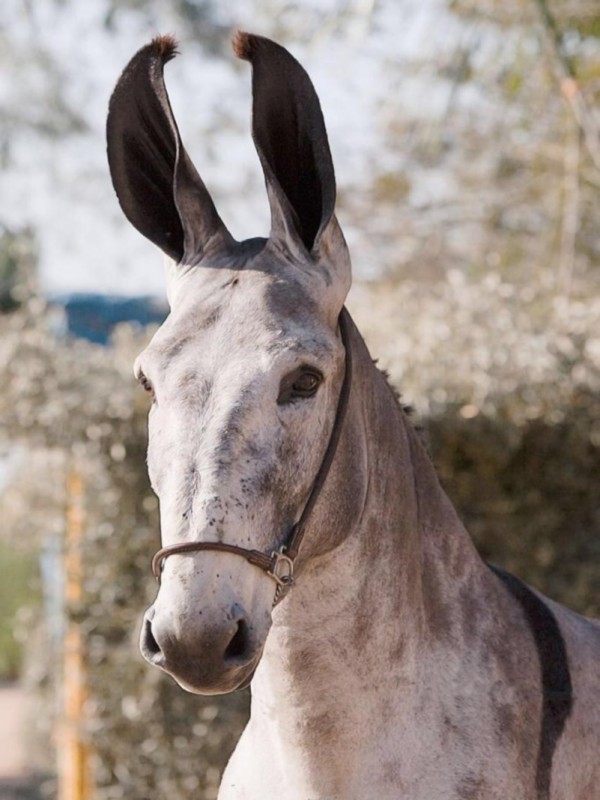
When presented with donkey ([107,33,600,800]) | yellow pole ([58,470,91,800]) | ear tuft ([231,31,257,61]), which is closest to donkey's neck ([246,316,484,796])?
Answer: donkey ([107,33,600,800])

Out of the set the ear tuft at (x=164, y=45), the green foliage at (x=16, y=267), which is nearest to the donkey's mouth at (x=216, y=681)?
the ear tuft at (x=164, y=45)

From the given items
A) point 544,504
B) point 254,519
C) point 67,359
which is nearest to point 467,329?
point 544,504

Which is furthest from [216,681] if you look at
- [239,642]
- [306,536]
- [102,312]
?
[102,312]

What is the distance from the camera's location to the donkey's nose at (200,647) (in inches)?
83.7

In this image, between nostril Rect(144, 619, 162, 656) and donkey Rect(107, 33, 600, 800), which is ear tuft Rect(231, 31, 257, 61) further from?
nostril Rect(144, 619, 162, 656)

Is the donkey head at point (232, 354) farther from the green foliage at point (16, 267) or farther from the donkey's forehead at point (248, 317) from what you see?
the green foliage at point (16, 267)

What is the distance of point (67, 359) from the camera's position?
258 inches

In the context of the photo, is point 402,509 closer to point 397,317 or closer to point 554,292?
point 397,317

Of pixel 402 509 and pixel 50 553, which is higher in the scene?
pixel 402 509

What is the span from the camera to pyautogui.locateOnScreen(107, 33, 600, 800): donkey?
7.44ft

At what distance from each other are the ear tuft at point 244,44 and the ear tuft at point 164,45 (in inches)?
7.5

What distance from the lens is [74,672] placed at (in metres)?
6.73

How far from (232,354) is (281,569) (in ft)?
1.37

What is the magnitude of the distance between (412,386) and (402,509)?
3.90 m
